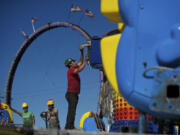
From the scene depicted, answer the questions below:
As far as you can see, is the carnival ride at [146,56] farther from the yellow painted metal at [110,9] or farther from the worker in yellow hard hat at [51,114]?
the worker in yellow hard hat at [51,114]

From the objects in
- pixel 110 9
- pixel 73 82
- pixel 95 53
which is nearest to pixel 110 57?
pixel 110 9

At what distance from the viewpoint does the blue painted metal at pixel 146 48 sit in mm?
4695

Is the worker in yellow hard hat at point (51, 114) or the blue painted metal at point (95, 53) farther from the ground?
the blue painted metal at point (95, 53)

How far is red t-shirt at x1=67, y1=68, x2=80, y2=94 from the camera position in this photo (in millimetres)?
6359

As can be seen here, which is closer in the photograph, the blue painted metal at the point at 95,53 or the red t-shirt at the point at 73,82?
the red t-shirt at the point at 73,82

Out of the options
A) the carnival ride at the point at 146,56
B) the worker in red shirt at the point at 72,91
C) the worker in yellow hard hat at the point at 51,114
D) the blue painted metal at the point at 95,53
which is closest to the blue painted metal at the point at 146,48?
the carnival ride at the point at 146,56

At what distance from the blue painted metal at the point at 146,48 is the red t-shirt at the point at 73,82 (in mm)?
1586

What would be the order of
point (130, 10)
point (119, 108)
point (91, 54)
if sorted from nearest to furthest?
point (130, 10) → point (119, 108) → point (91, 54)

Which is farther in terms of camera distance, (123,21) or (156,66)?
(123,21)

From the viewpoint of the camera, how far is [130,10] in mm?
4996

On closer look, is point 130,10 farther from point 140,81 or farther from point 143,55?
point 140,81

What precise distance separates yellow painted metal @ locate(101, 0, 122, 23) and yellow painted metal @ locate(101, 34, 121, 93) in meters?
0.32

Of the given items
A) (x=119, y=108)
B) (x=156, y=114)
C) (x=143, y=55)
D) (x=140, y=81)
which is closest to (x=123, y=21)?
(x=143, y=55)

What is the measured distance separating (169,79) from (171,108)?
37 cm
